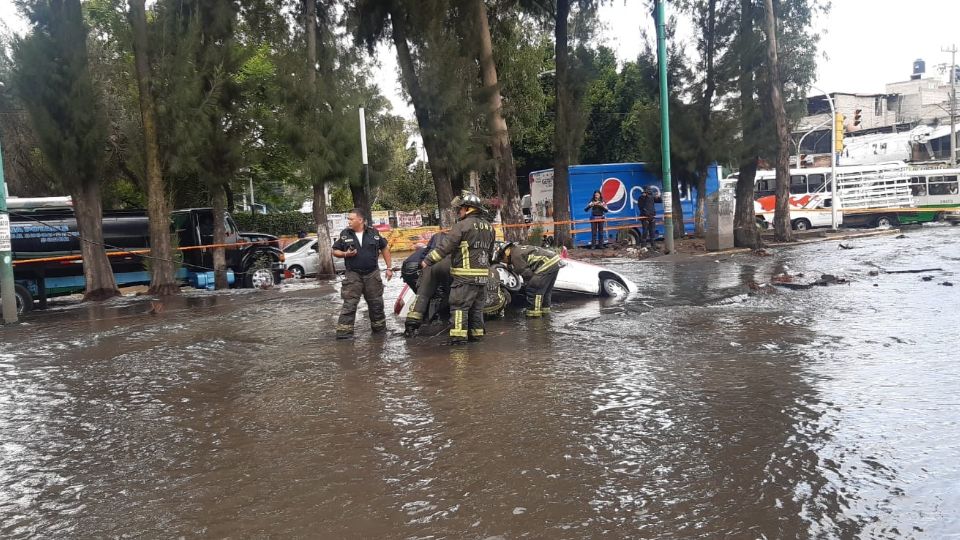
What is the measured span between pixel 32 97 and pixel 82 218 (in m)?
2.54

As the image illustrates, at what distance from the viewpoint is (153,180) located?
53.0 ft

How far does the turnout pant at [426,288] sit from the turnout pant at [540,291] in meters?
1.39

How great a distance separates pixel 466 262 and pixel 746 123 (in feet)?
60.6

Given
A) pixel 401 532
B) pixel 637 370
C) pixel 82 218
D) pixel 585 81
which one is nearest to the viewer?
pixel 401 532

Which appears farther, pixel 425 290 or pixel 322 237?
pixel 322 237

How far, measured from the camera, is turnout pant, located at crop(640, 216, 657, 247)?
73.6 feet

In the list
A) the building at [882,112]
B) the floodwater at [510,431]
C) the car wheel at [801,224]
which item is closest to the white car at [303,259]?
the floodwater at [510,431]

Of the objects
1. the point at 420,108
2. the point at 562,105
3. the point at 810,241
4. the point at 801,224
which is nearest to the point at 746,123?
the point at 810,241

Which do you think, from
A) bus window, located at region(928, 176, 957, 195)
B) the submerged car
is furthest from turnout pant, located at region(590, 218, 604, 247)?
bus window, located at region(928, 176, 957, 195)

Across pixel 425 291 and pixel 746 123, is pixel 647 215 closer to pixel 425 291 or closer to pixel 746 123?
pixel 746 123

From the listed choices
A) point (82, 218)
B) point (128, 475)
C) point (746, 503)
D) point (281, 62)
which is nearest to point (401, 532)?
point (746, 503)

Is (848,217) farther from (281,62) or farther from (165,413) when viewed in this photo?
(165,413)

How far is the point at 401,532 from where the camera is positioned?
11.2ft

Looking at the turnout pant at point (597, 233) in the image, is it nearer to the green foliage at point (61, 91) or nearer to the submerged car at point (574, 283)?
the submerged car at point (574, 283)
